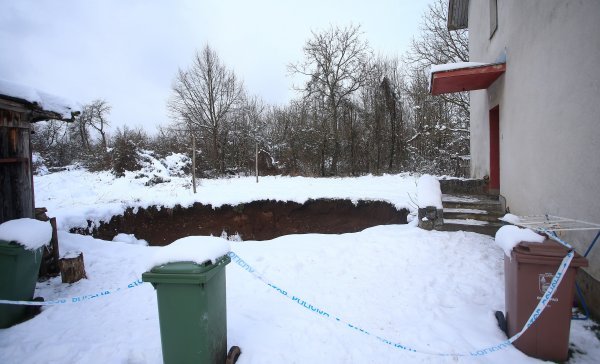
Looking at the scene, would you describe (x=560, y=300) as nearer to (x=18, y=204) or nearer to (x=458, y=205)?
(x=458, y=205)

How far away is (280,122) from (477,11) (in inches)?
604

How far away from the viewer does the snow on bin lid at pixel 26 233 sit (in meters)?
3.57

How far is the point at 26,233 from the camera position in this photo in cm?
367

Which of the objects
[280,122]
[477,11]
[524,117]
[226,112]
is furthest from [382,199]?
[226,112]

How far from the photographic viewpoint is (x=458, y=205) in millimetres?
7172

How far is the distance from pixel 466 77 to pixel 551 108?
9.46ft

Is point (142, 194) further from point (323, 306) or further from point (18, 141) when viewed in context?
point (323, 306)

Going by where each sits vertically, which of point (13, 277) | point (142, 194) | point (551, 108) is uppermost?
point (551, 108)

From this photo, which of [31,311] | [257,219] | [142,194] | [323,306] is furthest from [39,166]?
[323,306]

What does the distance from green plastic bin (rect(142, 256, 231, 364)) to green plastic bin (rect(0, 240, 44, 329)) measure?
230 centimetres

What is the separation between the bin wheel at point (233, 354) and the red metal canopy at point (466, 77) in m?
6.76

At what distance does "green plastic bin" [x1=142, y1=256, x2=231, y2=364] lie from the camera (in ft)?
7.99

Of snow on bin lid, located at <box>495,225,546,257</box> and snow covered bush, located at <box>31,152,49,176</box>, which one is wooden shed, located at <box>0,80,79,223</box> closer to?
snow on bin lid, located at <box>495,225,546,257</box>

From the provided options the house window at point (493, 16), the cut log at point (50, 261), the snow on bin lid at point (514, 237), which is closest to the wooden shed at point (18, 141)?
the cut log at point (50, 261)
